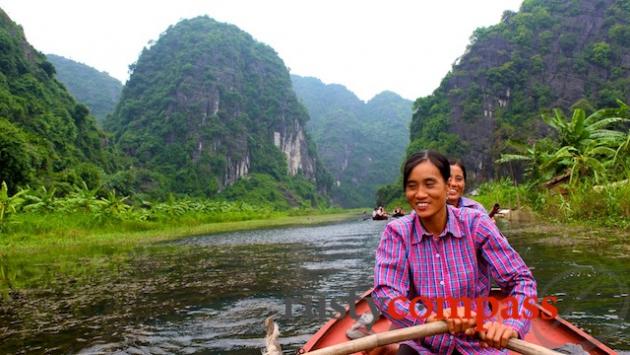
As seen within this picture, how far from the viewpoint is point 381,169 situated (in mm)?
109812

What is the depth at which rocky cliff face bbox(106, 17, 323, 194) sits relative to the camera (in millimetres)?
60625

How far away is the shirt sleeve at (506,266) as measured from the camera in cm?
197

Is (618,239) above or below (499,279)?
below

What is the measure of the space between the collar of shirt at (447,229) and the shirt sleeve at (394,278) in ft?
0.24

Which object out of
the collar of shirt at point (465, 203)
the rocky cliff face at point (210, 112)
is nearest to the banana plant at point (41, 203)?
the collar of shirt at point (465, 203)

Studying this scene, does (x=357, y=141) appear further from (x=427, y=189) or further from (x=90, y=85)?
(x=427, y=189)

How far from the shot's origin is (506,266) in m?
2.01

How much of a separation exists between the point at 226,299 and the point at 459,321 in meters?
4.33

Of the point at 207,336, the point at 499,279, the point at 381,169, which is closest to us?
the point at 499,279

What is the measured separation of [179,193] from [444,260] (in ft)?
181

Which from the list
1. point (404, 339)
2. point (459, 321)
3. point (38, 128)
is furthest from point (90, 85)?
point (459, 321)

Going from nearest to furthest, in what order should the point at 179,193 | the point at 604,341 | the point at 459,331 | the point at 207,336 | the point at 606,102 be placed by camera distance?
the point at 459,331
the point at 604,341
the point at 207,336
the point at 606,102
the point at 179,193

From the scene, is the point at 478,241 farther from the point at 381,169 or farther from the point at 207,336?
the point at 381,169

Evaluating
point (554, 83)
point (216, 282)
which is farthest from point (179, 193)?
point (216, 282)
